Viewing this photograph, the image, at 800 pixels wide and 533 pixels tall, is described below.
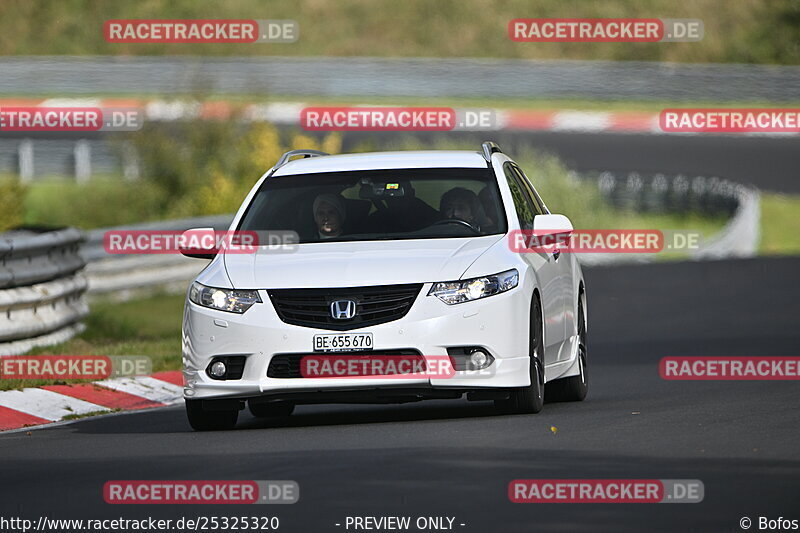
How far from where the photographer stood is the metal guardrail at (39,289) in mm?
15141

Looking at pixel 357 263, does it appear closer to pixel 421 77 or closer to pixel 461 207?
pixel 461 207

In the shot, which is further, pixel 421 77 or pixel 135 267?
pixel 421 77

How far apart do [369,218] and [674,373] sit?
4042 millimetres

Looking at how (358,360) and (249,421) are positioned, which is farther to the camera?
(249,421)

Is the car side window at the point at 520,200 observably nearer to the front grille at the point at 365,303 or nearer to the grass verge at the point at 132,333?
the front grille at the point at 365,303

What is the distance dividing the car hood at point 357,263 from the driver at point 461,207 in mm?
338

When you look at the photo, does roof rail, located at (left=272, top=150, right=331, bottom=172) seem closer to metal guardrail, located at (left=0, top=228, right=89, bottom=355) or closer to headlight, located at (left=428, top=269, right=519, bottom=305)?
headlight, located at (left=428, top=269, right=519, bottom=305)

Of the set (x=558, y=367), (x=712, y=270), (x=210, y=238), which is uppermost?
(x=210, y=238)

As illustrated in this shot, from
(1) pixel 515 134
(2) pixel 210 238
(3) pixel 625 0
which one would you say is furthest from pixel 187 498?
(3) pixel 625 0

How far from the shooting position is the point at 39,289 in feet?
51.7

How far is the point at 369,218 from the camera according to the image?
11.9 meters

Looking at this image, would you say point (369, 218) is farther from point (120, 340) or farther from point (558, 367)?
point (120, 340)

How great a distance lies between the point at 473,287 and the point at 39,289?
5882 millimetres

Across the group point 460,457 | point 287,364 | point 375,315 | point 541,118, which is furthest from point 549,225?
A: point 541,118
